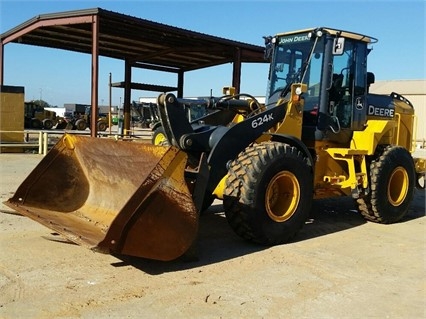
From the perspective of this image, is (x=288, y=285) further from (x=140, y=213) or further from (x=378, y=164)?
(x=378, y=164)

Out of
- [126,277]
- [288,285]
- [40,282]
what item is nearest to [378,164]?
[288,285]

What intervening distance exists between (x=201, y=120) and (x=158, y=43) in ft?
35.5

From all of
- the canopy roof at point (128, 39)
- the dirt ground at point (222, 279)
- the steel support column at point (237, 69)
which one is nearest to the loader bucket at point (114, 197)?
the dirt ground at point (222, 279)

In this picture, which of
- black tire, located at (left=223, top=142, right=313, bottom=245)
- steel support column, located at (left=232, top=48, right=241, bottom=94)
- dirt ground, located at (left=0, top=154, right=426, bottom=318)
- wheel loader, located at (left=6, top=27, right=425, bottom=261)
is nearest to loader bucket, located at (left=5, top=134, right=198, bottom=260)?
wheel loader, located at (left=6, top=27, right=425, bottom=261)

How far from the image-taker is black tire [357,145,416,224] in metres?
6.93

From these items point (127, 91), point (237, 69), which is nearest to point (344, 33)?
point (237, 69)

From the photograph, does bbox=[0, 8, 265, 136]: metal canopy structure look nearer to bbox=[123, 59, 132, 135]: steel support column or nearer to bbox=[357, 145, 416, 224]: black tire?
bbox=[123, 59, 132, 135]: steel support column

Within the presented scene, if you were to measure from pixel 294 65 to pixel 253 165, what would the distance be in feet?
8.26

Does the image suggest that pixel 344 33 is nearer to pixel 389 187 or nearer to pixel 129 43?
pixel 389 187

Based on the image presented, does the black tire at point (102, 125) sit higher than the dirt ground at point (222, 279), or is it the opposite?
the black tire at point (102, 125)

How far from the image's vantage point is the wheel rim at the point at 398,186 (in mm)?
7383

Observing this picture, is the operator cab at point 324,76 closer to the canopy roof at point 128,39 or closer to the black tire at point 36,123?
the canopy roof at point 128,39

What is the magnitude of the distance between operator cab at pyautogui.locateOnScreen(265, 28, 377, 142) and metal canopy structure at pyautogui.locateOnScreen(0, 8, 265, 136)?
22.5ft

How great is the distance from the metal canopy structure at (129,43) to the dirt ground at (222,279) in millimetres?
8323
